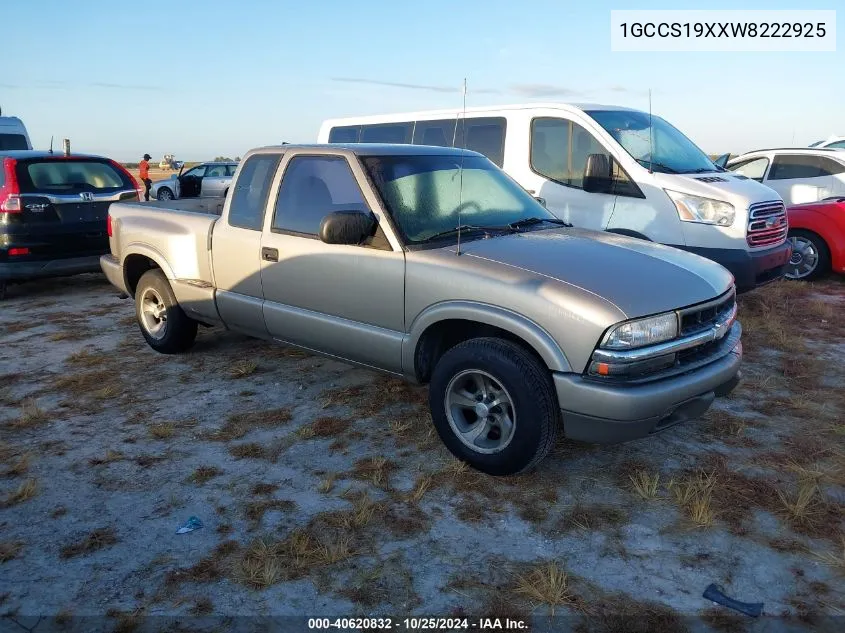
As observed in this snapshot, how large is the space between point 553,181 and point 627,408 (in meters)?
4.81

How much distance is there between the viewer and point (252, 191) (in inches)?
194

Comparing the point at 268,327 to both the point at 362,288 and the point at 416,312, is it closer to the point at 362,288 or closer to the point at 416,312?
the point at 362,288

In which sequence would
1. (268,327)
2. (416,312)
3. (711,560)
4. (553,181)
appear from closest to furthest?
1. (711,560)
2. (416,312)
3. (268,327)
4. (553,181)

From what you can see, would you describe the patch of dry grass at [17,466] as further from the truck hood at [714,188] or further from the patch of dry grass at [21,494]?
the truck hood at [714,188]

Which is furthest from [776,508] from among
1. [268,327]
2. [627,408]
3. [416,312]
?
[268,327]

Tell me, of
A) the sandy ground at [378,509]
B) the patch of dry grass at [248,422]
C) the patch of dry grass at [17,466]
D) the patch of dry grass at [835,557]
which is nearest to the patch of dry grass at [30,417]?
the sandy ground at [378,509]

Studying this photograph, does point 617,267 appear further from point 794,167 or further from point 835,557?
point 794,167

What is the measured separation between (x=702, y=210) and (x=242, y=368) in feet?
15.3

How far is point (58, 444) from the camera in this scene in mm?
4156

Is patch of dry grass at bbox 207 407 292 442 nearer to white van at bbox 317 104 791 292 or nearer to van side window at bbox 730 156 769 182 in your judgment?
white van at bbox 317 104 791 292

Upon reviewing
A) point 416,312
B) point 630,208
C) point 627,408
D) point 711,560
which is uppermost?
point 630,208

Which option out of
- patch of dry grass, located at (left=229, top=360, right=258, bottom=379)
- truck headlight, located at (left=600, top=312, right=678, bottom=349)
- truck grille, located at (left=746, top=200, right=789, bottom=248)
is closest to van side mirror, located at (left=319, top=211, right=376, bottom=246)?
truck headlight, located at (left=600, top=312, right=678, bottom=349)

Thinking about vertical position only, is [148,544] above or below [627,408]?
below

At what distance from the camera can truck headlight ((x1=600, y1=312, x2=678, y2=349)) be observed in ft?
10.5
